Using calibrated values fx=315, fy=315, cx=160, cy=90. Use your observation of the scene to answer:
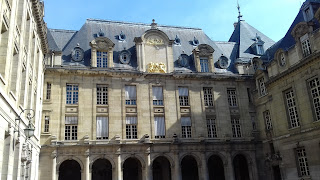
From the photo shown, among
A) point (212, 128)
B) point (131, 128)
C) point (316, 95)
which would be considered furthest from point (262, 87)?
point (131, 128)

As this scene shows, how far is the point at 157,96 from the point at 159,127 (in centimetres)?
289

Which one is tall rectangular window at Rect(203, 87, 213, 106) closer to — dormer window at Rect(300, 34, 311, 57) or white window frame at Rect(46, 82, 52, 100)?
dormer window at Rect(300, 34, 311, 57)

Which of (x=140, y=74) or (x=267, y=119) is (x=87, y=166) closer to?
(x=140, y=74)

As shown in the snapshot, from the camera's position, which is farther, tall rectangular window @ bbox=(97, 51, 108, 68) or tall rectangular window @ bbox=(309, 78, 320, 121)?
tall rectangular window @ bbox=(97, 51, 108, 68)

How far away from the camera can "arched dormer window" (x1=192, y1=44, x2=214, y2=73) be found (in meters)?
31.2

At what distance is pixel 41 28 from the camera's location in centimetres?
2159

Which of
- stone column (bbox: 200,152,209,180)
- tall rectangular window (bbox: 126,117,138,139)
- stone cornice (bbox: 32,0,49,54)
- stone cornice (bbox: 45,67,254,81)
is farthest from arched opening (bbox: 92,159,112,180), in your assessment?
stone cornice (bbox: 32,0,49,54)

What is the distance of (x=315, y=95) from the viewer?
2277 centimetres

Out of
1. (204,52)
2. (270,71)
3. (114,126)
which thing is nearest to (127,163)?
(114,126)

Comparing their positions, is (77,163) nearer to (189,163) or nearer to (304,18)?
(189,163)

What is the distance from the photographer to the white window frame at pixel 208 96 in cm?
3023

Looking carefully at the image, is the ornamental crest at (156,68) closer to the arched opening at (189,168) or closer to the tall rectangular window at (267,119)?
the arched opening at (189,168)

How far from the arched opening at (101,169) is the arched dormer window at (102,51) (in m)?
8.74

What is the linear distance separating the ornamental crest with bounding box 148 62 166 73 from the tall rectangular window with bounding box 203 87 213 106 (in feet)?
14.9
